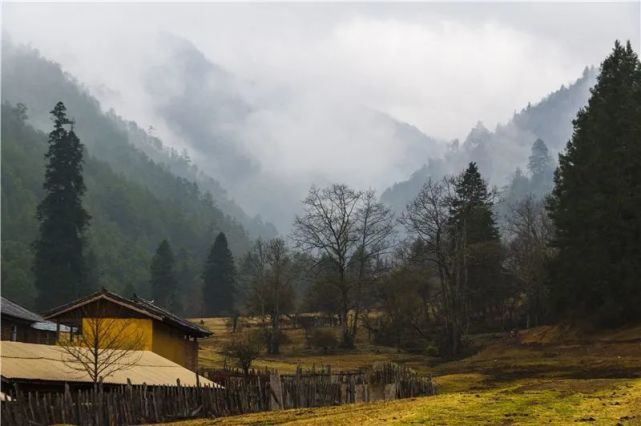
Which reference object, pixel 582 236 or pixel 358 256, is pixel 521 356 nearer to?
pixel 582 236

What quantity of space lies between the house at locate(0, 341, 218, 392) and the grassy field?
7.32 m

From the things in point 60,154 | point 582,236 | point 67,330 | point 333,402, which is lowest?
point 333,402

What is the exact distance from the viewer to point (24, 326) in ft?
139

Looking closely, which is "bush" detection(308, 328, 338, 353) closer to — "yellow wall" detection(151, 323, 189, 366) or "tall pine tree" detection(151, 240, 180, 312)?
"yellow wall" detection(151, 323, 189, 366)

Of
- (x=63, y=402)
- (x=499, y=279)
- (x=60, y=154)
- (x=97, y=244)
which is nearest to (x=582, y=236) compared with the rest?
(x=499, y=279)

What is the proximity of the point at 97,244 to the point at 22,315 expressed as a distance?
399 ft

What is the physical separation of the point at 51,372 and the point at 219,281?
98.6 metres

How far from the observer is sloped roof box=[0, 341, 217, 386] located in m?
28.1

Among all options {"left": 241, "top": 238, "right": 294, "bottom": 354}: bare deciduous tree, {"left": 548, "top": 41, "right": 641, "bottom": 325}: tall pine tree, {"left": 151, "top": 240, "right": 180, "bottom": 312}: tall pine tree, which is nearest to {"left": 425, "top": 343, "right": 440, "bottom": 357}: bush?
{"left": 548, "top": 41, "right": 641, "bottom": 325}: tall pine tree

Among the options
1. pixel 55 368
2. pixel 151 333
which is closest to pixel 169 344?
pixel 151 333

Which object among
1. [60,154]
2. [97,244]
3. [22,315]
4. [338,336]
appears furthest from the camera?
[97,244]

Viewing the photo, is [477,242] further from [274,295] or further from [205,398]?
[205,398]

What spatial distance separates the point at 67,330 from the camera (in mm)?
46625

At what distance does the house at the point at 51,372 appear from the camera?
2759 centimetres
